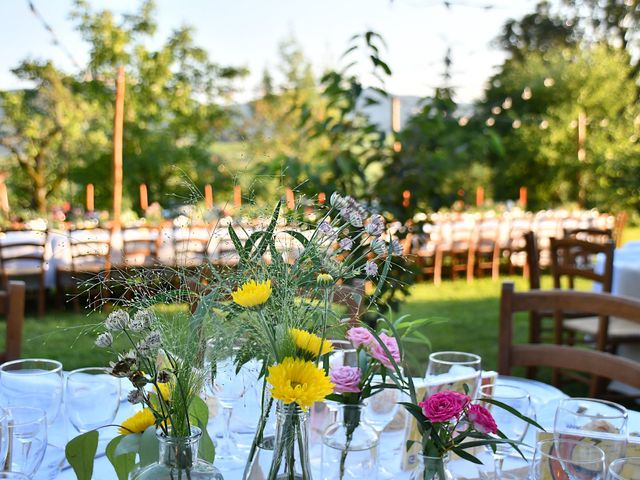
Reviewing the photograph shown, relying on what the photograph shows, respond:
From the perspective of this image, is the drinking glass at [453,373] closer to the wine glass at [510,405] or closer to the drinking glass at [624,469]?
the wine glass at [510,405]

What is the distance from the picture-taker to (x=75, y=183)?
1198 cm

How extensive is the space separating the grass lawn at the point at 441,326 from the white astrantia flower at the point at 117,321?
2.46 m

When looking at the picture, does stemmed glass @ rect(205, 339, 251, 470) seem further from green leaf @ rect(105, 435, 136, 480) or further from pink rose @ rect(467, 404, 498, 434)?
pink rose @ rect(467, 404, 498, 434)

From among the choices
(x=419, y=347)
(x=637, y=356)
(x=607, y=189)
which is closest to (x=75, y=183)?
(x=607, y=189)

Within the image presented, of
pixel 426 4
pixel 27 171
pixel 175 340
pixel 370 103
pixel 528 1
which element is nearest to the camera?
pixel 175 340

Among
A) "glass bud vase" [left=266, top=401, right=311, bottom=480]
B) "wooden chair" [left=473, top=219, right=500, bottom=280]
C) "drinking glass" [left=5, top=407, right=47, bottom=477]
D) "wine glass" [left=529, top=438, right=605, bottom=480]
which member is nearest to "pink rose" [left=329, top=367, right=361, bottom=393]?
"glass bud vase" [left=266, top=401, right=311, bottom=480]

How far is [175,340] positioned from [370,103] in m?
1.65

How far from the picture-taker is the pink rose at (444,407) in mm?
763

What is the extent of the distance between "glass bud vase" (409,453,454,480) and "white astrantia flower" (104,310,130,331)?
35 cm

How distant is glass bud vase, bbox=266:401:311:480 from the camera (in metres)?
0.77

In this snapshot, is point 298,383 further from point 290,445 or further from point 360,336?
point 360,336

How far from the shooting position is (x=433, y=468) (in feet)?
2.56

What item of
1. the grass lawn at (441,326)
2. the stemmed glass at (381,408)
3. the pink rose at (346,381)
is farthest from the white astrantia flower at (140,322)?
the grass lawn at (441,326)

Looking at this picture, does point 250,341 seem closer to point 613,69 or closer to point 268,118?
point 268,118
